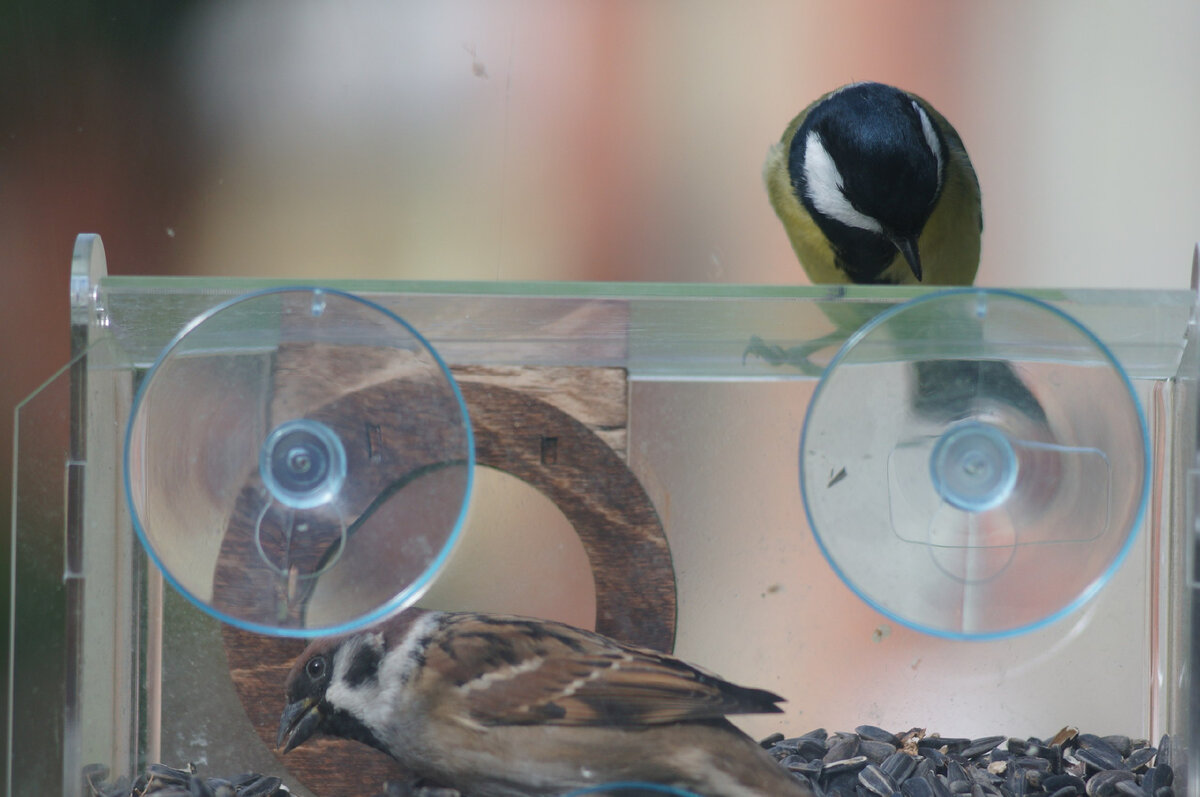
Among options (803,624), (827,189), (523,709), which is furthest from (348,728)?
(827,189)

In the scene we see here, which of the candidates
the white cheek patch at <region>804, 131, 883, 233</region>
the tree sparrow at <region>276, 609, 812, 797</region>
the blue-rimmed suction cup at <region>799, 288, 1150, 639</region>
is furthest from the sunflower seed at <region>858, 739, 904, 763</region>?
the white cheek patch at <region>804, 131, 883, 233</region>

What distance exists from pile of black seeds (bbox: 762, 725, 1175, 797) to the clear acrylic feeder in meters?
0.02

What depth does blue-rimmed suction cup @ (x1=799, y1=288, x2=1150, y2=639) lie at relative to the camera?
732mm

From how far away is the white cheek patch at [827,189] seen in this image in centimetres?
116

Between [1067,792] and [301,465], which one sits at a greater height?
[301,465]

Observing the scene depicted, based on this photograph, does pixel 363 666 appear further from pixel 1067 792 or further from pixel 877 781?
pixel 1067 792

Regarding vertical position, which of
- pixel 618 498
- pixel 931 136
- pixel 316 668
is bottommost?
pixel 316 668

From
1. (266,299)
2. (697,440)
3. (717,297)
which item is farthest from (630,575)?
(266,299)

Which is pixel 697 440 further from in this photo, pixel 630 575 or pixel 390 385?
pixel 390 385

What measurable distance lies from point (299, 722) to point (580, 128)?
44.0 inches

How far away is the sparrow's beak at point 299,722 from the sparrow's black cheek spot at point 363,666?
0.12 ft

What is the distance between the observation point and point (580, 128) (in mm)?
1687

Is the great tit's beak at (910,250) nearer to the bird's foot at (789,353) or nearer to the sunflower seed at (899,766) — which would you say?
the bird's foot at (789,353)

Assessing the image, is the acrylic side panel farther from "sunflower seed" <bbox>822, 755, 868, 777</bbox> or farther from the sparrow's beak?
the sparrow's beak
